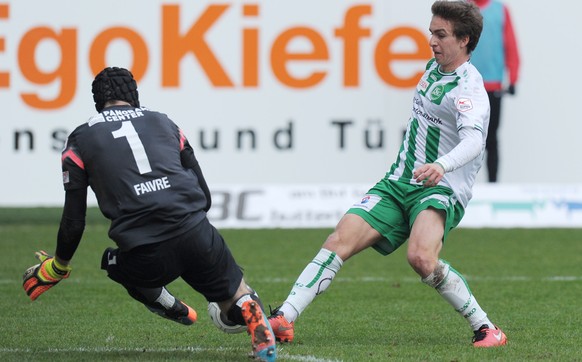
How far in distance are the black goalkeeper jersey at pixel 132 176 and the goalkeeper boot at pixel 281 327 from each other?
1020mm

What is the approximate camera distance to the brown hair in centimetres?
775

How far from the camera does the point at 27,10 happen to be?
18016mm

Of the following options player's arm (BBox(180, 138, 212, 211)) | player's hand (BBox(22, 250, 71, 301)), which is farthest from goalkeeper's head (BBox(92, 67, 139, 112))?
player's hand (BBox(22, 250, 71, 301))

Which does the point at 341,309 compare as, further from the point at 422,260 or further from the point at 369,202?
the point at 422,260

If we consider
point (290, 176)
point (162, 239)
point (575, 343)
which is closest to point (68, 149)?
point (162, 239)

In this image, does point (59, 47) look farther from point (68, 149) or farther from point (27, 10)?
point (68, 149)

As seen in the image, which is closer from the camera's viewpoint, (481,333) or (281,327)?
(281,327)

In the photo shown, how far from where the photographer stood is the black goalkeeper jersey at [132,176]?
6.71 meters

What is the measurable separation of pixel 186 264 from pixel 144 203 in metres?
0.38

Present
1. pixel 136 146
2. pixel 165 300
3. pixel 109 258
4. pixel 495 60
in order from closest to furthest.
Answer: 1. pixel 136 146
2. pixel 109 258
3. pixel 165 300
4. pixel 495 60

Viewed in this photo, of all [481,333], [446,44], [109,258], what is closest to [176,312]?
[109,258]

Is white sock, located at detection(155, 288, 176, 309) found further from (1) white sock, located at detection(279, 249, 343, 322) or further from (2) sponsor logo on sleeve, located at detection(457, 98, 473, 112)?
(2) sponsor logo on sleeve, located at detection(457, 98, 473, 112)

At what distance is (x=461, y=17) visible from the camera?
7746 millimetres

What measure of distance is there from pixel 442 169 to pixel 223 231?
927cm
